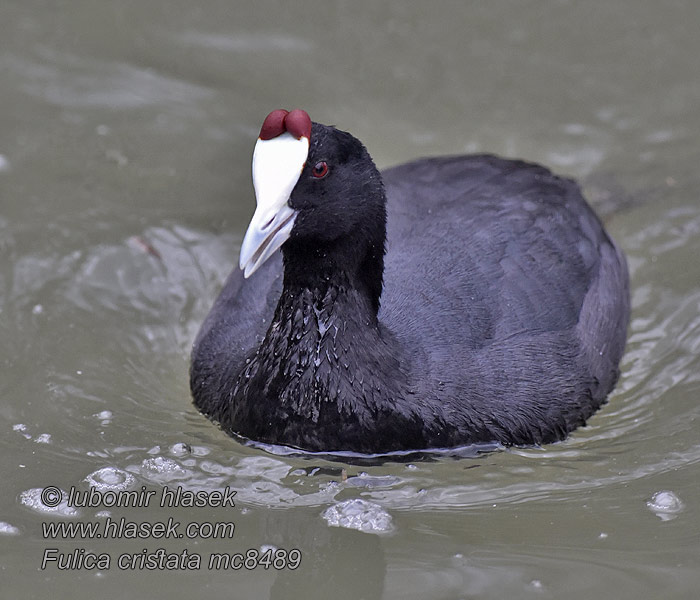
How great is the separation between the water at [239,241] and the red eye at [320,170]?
103cm

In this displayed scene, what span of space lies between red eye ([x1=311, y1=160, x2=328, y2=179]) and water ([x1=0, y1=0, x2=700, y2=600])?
40.4 inches

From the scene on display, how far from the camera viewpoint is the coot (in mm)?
3775

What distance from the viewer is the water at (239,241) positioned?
355 cm

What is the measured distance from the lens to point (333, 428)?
4.00m

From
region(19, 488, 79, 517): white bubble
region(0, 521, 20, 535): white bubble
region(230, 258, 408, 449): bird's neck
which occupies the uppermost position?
region(230, 258, 408, 449): bird's neck

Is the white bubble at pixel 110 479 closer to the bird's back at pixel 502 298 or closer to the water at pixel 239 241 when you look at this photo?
the water at pixel 239 241

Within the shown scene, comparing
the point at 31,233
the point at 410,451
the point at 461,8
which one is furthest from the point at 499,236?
the point at 461,8

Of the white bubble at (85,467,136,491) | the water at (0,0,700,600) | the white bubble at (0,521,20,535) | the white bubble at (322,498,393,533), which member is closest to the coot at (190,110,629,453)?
the water at (0,0,700,600)

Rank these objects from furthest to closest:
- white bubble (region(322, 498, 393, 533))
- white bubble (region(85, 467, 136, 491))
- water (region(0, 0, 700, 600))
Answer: white bubble (region(85, 467, 136, 491)) < white bubble (region(322, 498, 393, 533)) < water (region(0, 0, 700, 600))

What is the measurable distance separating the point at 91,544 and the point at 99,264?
1977 mm

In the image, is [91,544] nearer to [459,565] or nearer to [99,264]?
[459,565]

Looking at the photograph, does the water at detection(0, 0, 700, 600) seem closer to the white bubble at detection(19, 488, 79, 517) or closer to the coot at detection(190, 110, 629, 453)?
the white bubble at detection(19, 488, 79, 517)

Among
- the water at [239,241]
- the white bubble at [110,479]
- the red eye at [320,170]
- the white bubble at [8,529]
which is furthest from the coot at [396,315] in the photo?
the white bubble at [8,529]

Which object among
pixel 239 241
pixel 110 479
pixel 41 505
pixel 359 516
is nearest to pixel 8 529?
pixel 41 505
